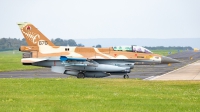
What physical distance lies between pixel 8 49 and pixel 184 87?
158 metres

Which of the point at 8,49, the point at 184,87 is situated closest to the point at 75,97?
the point at 184,87

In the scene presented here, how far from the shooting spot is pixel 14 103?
17.1 meters

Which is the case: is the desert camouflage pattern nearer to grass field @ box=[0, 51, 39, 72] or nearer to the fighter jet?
the fighter jet

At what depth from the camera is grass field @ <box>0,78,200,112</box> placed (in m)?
16.1

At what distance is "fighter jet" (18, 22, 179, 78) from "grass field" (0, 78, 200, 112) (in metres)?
9.53

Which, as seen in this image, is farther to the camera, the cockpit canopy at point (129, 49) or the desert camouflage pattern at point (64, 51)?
the cockpit canopy at point (129, 49)

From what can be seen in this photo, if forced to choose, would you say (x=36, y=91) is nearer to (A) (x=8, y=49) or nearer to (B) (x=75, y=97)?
(B) (x=75, y=97)

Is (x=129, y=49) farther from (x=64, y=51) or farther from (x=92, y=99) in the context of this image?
(x=92, y=99)

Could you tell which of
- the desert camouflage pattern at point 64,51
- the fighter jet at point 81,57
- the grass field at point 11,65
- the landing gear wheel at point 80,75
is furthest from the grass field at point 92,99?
the grass field at point 11,65

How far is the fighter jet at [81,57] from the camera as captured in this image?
33.2 metres

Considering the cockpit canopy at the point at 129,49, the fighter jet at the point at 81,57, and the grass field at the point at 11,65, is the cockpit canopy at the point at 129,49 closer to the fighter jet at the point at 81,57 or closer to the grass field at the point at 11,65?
the fighter jet at the point at 81,57

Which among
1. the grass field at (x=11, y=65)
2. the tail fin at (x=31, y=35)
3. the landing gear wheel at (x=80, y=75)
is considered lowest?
the grass field at (x=11, y=65)

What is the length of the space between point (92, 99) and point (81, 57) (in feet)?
50.6

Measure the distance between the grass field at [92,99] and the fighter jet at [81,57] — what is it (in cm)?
953
